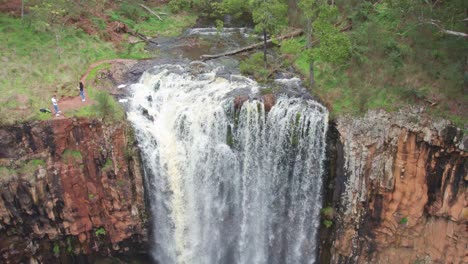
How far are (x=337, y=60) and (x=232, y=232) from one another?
11.6 m

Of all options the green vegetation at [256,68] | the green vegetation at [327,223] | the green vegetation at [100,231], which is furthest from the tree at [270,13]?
the green vegetation at [100,231]

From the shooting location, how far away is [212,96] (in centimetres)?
2355

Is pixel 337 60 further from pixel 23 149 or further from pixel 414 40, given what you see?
pixel 23 149

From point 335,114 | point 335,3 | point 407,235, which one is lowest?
point 407,235

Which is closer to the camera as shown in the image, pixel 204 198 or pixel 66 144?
pixel 66 144

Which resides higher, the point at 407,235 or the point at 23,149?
the point at 23,149

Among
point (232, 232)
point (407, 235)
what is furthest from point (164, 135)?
point (407, 235)

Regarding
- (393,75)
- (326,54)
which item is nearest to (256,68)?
(326,54)

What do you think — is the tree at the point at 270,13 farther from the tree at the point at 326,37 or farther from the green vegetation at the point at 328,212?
the green vegetation at the point at 328,212

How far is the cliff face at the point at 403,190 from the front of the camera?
19.6m

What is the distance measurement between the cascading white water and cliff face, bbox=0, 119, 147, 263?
139 centimetres

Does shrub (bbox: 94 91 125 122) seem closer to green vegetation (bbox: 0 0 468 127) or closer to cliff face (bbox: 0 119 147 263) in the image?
green vegetation (bbox: 0 0 468 127)

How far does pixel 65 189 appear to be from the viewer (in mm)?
Result: 22188

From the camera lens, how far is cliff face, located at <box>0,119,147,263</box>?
70.1 feet
